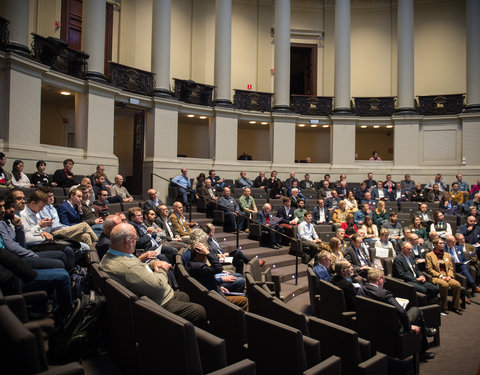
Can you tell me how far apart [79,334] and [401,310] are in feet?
10.3

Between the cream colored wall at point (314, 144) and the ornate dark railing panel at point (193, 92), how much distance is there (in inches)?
199

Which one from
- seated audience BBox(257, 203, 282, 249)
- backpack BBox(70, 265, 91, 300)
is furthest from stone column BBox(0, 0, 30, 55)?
backpack BBox(70, 265, 91, 300)

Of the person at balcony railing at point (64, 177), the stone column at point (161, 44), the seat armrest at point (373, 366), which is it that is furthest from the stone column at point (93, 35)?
the seat armrest at point (373, 366)

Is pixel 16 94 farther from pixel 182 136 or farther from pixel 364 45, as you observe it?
pixel 364 45

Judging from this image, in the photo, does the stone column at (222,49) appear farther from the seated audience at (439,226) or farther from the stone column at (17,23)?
the seated audience at (439,226)

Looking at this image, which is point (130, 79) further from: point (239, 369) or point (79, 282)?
point (239, 369)

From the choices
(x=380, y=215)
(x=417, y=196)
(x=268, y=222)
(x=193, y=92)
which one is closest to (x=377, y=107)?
(x=417, y=196)

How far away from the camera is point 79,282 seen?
3.73m

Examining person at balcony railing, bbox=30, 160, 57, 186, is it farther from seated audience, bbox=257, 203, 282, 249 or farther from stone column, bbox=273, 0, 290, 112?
stone column, bbox=273, 0, 290, 112

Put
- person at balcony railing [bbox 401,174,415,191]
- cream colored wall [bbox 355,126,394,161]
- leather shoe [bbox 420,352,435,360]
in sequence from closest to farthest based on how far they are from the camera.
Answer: leather shoe [bbox 420,352,435,360], person at balcony railing [bbox 401,174,415,191], cream colored wall [bbox 355,126,394,161]

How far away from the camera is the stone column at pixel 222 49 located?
13.1 m

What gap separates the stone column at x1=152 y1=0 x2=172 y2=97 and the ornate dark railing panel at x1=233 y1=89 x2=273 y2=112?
2.93 m

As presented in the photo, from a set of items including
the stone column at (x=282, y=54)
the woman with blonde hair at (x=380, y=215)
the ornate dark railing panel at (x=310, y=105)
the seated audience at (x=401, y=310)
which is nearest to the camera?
the seated audience at (x=401, y=310)

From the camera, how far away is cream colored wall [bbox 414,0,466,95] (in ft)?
51.3
